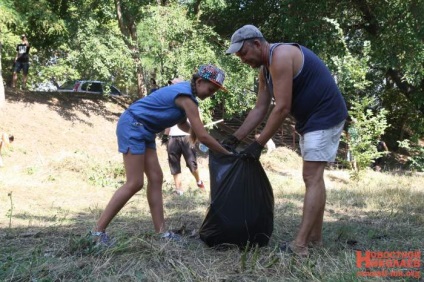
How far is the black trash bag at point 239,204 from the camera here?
10.6 ft

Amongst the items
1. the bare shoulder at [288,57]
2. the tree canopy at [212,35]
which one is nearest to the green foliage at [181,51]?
the tree canopy at [212,35]

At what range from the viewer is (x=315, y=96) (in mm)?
3242

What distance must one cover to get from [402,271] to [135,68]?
10.5 m

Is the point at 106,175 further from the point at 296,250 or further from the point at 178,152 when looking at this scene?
the point at 296,250

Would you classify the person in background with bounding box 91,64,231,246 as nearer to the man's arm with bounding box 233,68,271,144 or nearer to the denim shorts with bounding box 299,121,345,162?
the man's arm with bounding box 233,68,271,144

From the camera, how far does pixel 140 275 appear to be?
268 cm

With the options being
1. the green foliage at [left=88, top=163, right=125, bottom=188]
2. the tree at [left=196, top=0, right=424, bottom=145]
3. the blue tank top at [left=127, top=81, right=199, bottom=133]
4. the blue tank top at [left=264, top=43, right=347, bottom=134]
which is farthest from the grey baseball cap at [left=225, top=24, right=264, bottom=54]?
the tree at [left=196, top=0, right=424, bottom=145]

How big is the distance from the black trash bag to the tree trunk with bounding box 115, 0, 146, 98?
30.5 feet

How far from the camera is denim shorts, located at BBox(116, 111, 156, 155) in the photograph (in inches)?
134

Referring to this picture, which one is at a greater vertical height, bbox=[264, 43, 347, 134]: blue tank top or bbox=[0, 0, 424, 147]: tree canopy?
bbox=[0, 0, 424, 147]: tree canopy

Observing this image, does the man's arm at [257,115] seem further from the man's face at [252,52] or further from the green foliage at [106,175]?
the green foliage at [106,175]

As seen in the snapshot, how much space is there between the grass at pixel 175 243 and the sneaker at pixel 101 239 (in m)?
0.07

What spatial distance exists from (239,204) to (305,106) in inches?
33.5

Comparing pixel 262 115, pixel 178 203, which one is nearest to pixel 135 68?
pixel 178 203
